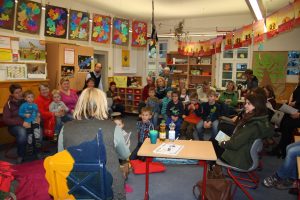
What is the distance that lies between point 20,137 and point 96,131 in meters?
2.90

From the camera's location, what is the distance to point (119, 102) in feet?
25.5

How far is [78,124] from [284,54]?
26.4ft

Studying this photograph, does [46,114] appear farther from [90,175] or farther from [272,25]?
[272,25]

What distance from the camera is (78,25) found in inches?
267

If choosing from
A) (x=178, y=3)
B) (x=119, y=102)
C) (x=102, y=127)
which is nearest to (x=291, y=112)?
(x=102, y=127)

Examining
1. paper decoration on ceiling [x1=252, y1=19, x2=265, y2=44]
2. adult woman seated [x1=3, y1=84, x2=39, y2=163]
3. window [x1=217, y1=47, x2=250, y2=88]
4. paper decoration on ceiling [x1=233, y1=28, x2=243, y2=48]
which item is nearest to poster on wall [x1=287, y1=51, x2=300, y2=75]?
window [x1=217, y1=47, x2=250, y2=88]

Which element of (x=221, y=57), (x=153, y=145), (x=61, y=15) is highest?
(x=61, y=15)

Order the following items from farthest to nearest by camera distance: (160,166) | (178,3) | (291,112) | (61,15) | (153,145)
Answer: (178,3)
(61,15)
(291,112)
(160,166)
(153,145)

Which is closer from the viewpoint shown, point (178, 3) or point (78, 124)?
point (78, 124)

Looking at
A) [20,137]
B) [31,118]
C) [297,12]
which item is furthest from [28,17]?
[297,12]

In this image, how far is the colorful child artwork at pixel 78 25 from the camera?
6.58 m

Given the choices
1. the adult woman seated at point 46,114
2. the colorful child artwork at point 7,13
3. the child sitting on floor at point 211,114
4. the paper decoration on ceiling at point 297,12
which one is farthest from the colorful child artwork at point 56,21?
the paper decoration on ceiling at point 297,12

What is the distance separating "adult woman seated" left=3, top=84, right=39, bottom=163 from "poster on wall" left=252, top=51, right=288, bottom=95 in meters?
7.10

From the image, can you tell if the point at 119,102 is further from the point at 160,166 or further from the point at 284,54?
the point at 284,54
